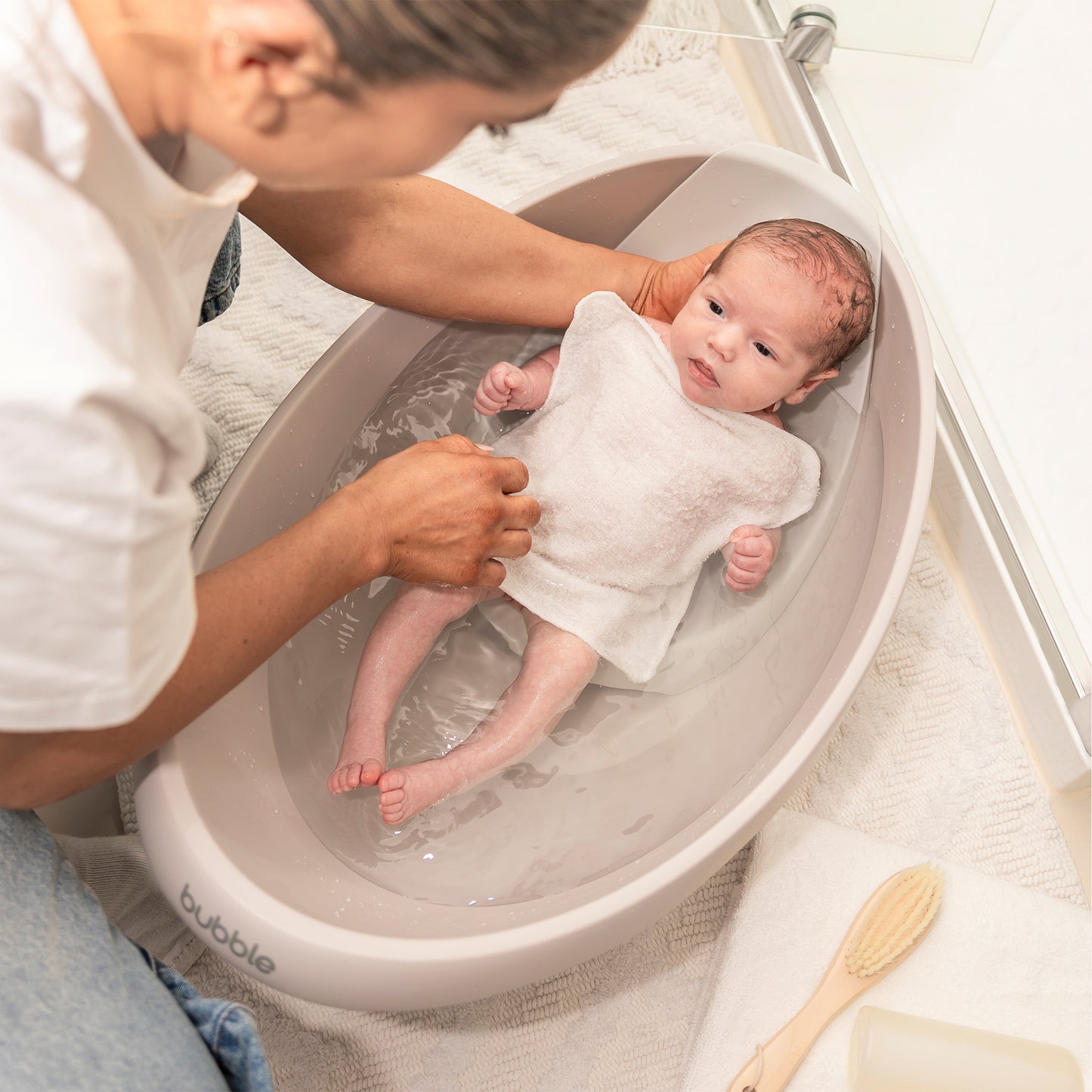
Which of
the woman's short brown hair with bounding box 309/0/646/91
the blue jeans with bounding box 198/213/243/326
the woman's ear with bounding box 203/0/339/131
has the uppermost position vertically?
the woman's short brown hair with bounding box 309/0/646/91

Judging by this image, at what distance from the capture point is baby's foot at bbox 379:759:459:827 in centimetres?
96

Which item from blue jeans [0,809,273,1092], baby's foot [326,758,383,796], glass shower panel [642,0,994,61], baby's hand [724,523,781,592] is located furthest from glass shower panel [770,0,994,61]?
blue jeans [0,809,273,1092]

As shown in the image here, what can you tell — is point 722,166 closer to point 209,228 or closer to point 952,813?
point 209,228

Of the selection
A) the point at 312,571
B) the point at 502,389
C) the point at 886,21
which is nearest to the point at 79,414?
the point at 312,571

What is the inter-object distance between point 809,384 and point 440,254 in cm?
42

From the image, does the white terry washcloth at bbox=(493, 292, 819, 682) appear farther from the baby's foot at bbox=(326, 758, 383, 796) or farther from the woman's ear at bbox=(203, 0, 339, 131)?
the woman's ear at bbox=(203, 0, 339, 131)

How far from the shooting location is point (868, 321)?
1032 mm

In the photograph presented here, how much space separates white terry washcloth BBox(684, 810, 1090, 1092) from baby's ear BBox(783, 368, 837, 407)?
1.56ft

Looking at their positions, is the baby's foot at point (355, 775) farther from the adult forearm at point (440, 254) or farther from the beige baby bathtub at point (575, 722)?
the adult forearm at point (440, 254)

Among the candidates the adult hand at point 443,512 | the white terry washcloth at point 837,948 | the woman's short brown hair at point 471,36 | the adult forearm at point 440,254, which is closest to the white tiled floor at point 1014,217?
the white terry washcloth at point 837,948

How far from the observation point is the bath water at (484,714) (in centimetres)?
97

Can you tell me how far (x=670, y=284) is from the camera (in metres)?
1.16

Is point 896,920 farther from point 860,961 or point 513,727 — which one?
point 513,727

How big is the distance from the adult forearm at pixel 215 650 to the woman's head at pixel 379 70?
0.32m
